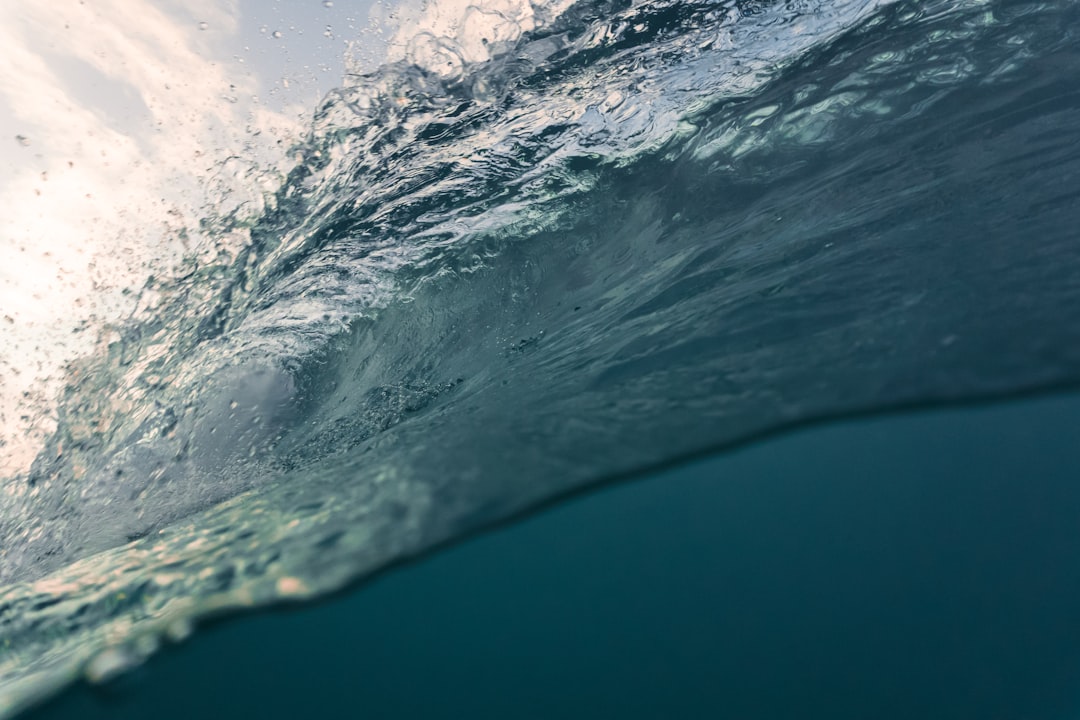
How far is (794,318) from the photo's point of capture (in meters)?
4.25

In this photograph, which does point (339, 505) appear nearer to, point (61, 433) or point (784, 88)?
point (61, 433)

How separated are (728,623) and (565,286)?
19.0 ft

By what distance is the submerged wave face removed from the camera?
10.7 feet

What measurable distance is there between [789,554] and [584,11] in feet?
22.8

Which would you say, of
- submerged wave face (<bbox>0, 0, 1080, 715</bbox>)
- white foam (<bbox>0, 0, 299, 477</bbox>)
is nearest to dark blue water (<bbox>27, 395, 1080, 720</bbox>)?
submerged wave face (<bbox>0, 0, 1080, 715</bbox>)

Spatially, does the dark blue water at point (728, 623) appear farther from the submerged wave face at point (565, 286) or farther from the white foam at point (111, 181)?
the white foam at point (111, 181)

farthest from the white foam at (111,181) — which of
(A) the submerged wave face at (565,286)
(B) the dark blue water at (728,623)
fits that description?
(B) the dark blue water at (728,623)

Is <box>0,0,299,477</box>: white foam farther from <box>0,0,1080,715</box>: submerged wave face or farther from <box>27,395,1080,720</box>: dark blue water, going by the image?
<box>27,395,1080,720</box>: dark blue water

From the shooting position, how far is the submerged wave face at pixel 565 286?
326 centimetres

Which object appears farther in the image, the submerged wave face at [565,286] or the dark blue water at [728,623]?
the submerged wave face at [565,286]

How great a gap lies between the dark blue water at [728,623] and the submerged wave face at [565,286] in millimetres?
393

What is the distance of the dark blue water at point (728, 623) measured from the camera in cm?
226

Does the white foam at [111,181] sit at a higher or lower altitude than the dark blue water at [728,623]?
higher

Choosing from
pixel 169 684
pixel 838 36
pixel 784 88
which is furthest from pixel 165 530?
pixel 838 36
